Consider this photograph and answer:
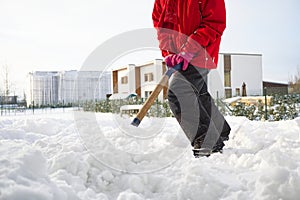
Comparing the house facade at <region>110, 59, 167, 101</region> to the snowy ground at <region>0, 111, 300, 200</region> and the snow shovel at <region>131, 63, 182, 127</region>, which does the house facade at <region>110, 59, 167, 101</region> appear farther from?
the snowy ground at <region>0, 111, 300, 200</region>

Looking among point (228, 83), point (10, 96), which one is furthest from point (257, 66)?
point (10, 96)

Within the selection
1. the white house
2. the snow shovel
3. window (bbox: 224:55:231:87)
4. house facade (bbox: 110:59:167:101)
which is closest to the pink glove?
the snow shovel

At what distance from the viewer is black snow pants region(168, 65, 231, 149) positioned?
1.90 meters

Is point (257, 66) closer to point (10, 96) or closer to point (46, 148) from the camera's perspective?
point (10, 96)

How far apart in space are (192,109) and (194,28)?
594 millimetres

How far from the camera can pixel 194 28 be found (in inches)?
76.4

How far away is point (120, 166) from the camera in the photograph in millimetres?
1377

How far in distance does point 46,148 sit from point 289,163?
4.42 ft

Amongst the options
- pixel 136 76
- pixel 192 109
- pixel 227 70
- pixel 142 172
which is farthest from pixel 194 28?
pixel 227 70

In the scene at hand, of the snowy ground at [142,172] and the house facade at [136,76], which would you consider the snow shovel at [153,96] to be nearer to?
the snowy ground at [142,172]

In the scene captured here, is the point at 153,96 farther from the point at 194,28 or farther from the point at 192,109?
the point at 194,28

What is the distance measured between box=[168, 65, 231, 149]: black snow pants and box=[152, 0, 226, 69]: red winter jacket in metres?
0.12

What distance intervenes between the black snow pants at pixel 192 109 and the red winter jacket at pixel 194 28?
12cm

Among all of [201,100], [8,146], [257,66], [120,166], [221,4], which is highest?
[257,66]
